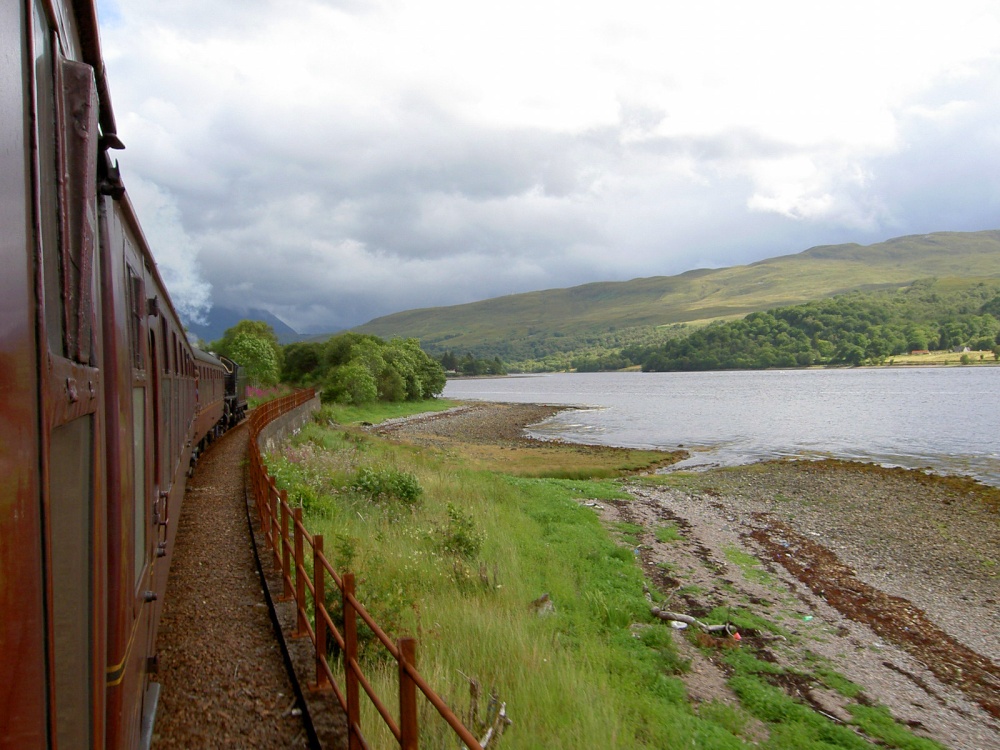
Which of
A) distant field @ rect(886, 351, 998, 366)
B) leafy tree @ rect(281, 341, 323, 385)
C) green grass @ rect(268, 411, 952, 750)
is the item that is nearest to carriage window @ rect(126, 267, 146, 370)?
green grass @ rect(268, 411, 952, 750)

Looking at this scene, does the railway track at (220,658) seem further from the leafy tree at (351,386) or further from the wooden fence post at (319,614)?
the leafy tree at (351,386)

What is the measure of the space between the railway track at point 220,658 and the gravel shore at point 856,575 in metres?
5.01

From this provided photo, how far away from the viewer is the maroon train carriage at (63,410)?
1315mm

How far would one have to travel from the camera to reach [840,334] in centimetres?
15250

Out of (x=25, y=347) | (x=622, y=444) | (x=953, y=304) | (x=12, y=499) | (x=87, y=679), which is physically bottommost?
(x=622, y=444)

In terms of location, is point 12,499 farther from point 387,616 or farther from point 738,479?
point 738,479

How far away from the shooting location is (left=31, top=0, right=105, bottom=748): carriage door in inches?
65.2

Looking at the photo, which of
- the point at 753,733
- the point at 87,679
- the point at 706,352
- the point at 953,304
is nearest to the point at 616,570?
the point at 753,733

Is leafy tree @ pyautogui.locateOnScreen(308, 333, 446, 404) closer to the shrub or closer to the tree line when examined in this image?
the tree line

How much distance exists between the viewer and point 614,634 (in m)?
9.41

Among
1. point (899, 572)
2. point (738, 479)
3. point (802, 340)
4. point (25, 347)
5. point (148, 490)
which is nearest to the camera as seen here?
point (25, 347)

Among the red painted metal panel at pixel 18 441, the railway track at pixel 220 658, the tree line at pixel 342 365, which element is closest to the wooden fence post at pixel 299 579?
the railway track at pixel 220 658

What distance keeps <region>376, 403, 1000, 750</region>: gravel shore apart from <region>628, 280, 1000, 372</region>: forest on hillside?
131 metres

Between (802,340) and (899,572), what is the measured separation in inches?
5910
